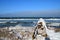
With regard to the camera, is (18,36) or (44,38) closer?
(44,38)

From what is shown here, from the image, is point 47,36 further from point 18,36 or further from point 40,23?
point 18,36

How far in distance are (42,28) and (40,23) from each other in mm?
184

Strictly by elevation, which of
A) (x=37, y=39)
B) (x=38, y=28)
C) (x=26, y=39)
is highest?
(x=38, y=28)

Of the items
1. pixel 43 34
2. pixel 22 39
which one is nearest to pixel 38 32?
pixel 43 34

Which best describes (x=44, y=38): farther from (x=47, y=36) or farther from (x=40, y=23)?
(x=40, y=23)

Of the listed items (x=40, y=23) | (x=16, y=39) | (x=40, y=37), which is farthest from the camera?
(x=16, y=39)

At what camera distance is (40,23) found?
4.23 m

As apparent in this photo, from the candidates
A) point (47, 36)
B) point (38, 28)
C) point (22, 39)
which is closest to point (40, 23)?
point (38, 28)

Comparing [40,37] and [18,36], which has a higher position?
[40,37]

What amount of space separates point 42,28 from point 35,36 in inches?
11.2

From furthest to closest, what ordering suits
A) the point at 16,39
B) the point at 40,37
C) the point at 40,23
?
the point at 16,39, the point at 40,23, the point at 40,37

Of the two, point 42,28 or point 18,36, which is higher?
point 42,28

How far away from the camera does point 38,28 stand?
4.16 m

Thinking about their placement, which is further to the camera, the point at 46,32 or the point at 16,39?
the point at 16,39
